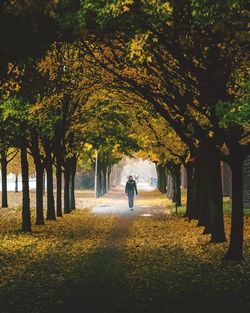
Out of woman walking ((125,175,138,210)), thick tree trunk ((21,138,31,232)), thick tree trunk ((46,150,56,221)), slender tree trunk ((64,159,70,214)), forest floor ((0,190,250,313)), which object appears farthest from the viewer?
woman walking ((125,175,138,210))

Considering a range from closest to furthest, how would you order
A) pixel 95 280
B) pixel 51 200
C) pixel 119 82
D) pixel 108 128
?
pixel 95 280 → pixel 119 82 → pixel 51 200 → pixel 108 128

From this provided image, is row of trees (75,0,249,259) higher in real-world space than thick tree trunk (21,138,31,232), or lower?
higher

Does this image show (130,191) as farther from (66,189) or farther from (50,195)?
(50,195)

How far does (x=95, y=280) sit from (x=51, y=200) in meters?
16.9

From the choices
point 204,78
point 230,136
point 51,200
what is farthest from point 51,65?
point 51,200

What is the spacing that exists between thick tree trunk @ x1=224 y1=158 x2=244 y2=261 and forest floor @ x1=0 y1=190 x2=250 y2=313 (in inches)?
13.6

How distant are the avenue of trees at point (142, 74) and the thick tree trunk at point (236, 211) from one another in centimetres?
2

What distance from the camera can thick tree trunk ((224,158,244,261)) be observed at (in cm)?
1398

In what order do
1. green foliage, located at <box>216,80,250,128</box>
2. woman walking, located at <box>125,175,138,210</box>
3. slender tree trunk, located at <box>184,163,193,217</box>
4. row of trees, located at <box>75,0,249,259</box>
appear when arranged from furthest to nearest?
woman walking, located at <box>125,175,138,210</box> → slender tree trunk, located at <box>184,163,193,217</box> → green foliage, located at <box>216,80,250,128</box> → row of trees, located at <box>75,0,249,259</box>

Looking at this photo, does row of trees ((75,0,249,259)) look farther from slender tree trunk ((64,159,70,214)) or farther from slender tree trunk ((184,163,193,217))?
slender tree trunk ((64,159,70,214))

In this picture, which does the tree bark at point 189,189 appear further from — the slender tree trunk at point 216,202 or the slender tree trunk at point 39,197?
the slender tree trunk at point 216,202

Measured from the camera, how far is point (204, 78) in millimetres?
14023

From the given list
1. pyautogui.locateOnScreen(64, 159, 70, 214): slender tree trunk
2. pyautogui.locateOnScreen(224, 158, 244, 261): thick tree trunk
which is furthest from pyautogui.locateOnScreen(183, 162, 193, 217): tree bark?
pyautogui.locateOnScreen(224, 158, 244, 261): thick tree trunk

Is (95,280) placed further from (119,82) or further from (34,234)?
(34,234)
